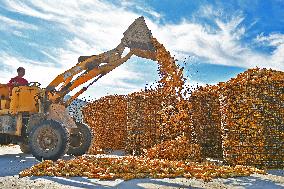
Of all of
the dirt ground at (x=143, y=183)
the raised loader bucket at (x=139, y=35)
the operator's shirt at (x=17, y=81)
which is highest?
the raised loader bucket at (x=139, y=35)

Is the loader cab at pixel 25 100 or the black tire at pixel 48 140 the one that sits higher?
the loader cab at pixel 25 100

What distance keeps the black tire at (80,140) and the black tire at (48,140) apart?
7.06 feet

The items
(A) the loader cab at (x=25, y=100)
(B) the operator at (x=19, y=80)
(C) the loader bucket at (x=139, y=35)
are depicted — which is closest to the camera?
(C) the loader bucket at (x=139, y=35)

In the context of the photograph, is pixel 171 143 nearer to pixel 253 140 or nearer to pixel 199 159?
pixel 199 159

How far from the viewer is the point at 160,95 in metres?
14.3

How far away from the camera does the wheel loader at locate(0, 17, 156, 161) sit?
1170 centimetres

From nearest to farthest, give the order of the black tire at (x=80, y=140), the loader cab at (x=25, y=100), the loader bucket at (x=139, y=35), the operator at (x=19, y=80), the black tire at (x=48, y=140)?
the black tire at (x=48, y=140)
the loader bucket at (x=139, y=35)
the loader cab at (x=25, y=100)
the operator at (x=19, y=80)
the black tire at (x=80, y=140)

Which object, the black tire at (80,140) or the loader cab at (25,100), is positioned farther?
the black tire at (80,140)

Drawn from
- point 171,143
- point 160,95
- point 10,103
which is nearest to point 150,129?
point 160,95

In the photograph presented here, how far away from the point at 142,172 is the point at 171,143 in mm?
3866

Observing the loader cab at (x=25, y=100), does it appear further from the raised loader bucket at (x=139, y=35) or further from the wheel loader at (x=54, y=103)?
the raised loader bucket at (x=139, y=35)

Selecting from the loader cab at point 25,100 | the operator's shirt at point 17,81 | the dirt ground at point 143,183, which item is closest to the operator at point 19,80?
the operator's shirt at point 17,81

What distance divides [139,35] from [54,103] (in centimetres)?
353

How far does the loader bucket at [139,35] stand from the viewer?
11984 mm
